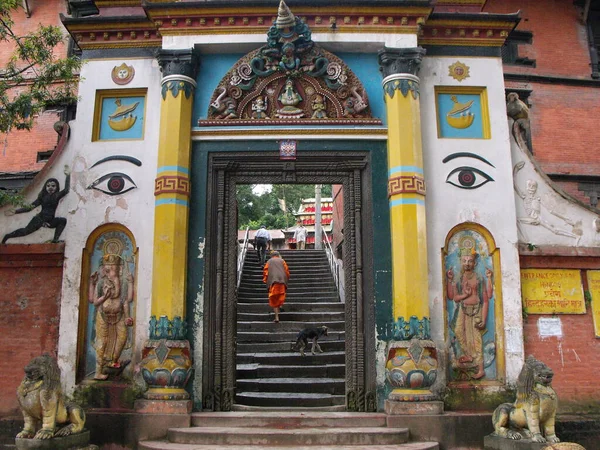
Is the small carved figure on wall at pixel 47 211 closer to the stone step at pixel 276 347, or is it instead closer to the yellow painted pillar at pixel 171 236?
the yellow painted pillar at pixel 171 236

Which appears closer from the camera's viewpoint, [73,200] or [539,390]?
[539,390]

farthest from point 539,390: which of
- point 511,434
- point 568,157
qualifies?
point 568,157

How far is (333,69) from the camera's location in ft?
30.7

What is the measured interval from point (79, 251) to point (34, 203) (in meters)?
1.13

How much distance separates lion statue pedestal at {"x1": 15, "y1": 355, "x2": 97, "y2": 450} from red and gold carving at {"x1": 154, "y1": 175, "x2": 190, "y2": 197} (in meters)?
2.80

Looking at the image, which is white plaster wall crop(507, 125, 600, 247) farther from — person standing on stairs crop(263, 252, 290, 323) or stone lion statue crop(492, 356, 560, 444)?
person standing on stairs crop(263, 252, 290, 323)

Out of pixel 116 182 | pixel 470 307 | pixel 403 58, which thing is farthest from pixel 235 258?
pixel 403 58

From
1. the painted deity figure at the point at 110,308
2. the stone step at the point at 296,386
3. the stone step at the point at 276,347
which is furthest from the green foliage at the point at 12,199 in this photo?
the stone step at the point at 276,347

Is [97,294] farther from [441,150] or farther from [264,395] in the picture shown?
[441,150]

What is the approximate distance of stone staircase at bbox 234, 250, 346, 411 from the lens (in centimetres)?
974

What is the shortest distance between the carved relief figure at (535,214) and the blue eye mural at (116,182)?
605cm

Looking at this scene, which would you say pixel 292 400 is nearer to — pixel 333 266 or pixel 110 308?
pixel 110 308

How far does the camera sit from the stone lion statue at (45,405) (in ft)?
23.3

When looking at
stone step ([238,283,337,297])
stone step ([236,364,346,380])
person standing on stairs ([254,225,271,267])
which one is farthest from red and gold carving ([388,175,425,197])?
person standing on stairs ([254,225,271,267])
